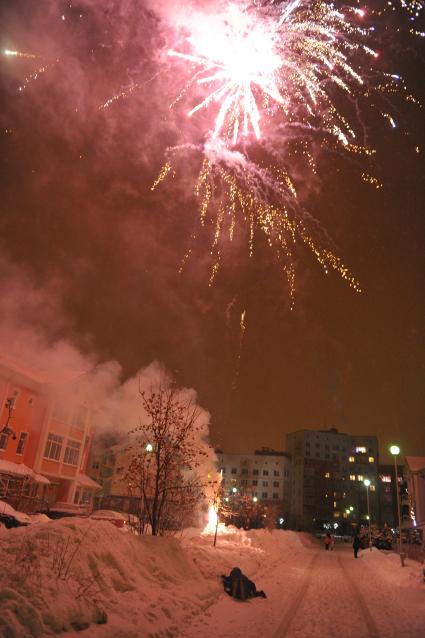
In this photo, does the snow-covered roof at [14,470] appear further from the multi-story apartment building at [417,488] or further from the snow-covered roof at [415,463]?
the snow-covered roof at [415,463]

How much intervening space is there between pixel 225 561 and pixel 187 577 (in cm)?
342

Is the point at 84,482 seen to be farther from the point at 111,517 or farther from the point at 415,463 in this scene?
the point at 415,463

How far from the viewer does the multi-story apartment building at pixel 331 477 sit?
9462cm

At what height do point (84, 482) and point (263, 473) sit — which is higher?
point (263, 473)

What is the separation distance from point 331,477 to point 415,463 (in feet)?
176

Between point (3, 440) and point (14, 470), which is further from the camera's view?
point (3, 440)

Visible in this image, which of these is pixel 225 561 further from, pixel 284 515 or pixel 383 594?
pixel 284 515

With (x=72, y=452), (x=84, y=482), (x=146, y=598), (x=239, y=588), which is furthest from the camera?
(x=84, y=482)

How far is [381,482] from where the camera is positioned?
102750mm

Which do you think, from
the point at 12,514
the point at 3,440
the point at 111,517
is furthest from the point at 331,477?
the point at 12,514

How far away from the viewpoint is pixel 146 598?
889 cm

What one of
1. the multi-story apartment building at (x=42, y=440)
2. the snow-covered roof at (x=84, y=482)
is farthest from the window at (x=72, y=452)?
the snow-covered roof at (x=84, y=482)

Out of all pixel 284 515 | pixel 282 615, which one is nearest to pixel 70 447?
pixel 282 615

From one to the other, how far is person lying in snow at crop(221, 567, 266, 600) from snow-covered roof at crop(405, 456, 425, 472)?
40.7m
